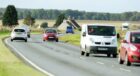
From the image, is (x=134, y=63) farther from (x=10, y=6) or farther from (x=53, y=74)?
(x=10, y=6)

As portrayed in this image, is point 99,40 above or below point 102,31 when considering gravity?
below

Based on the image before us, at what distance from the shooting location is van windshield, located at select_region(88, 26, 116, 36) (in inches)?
1518

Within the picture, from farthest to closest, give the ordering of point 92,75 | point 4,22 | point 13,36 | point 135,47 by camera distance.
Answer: point 4,22 < point 13,36 < point 135,47 < point 92,75

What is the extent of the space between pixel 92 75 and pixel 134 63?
8.60 metres

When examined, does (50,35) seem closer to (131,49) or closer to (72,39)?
(72,39)

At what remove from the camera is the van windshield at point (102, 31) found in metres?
38.6

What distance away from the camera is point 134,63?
102 feet

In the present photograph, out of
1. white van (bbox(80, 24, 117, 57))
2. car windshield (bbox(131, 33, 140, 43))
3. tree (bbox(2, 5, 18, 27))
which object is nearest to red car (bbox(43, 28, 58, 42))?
white van (bbox(80, 24, 117, 57))

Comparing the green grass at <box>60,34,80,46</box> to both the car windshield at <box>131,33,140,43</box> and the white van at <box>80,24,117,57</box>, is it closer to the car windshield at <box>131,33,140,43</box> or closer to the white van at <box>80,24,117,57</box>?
the white van at <box>80,24,117,57</box>

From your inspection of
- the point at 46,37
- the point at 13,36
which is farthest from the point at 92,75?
the point at 46,37

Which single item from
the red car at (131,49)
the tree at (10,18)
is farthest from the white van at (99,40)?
the tree at (10,18)

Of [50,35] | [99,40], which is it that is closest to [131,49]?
[99,40]

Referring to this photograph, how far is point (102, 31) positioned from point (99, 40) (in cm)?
85

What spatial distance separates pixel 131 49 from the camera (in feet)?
93.1
